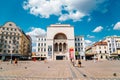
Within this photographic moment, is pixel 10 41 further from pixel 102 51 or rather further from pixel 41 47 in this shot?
pixel 102 51

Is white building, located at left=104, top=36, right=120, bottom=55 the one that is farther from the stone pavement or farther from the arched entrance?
the stone pavement

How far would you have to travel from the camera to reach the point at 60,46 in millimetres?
95938

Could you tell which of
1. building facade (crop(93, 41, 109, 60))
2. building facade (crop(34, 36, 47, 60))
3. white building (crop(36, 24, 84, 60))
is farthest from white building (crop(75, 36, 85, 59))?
building facade (crop(34, 36, 47, 60))

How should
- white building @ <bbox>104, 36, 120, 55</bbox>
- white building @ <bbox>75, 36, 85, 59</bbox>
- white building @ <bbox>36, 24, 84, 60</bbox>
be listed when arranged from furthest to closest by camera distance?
white building @ <bbox>75, 36, 85, 59</bbox> < white building @ <bbox>104, 36, 120, 55</bbox> < white building @ <bbox>36, 24, 84, 60</bbox>

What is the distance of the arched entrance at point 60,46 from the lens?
3600 inches

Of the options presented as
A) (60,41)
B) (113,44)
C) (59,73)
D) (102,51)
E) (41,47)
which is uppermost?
(60,41)

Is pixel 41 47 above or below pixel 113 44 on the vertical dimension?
below

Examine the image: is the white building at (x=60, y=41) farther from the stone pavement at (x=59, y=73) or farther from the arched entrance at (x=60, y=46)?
the stone pavement at (x=59, y=73)

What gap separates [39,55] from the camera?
99.2m

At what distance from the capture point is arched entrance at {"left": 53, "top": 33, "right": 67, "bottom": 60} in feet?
300

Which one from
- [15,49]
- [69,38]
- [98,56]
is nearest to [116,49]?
[98,56]

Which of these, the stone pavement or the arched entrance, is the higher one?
the arched entrance

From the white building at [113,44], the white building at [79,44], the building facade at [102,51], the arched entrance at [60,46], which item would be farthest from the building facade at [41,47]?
the white building at [113,44]

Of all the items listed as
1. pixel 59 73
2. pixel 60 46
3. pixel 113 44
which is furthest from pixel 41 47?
pixel 59 73
